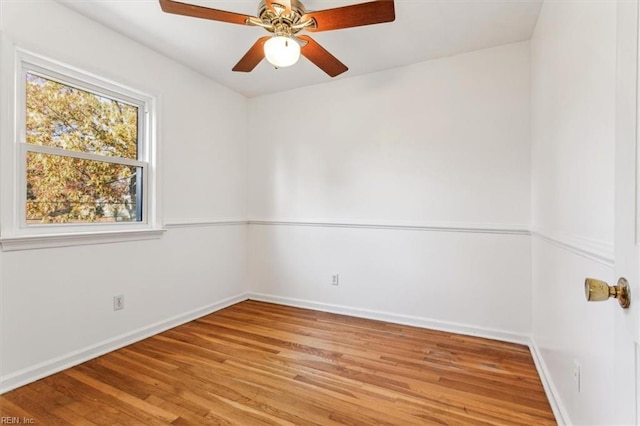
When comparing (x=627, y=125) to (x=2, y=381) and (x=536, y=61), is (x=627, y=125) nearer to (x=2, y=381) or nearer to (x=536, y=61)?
(x=536, y=61)

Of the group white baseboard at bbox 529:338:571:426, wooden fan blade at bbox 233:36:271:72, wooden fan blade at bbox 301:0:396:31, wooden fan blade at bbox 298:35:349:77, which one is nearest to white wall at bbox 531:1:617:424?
white baseboard at bbox 529:338:571:426

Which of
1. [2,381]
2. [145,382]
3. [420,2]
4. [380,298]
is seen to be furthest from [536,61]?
[2,381]

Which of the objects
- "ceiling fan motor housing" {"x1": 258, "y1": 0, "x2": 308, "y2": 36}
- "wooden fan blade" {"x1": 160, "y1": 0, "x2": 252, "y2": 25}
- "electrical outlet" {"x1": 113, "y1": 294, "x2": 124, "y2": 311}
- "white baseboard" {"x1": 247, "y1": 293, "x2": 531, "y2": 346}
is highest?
"ceiling fan motor housing" {"x1": 258, "y1": 0, "x2": 308, "y2": 36}

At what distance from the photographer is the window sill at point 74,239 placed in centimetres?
189

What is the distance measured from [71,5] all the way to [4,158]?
1.15 metres

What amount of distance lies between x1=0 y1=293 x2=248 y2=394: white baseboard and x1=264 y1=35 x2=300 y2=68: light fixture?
2.42 meters

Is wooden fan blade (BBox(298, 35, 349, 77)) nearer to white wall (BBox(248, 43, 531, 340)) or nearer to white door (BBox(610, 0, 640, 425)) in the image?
white wall (BBox(248, 43, 531, 340))

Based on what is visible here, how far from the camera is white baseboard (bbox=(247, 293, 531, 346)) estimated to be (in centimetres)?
261

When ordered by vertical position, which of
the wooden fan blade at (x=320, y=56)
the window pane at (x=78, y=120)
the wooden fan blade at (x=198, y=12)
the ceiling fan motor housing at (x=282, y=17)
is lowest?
the window pane at (x=78, y=120)

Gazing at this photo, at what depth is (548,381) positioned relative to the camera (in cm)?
185

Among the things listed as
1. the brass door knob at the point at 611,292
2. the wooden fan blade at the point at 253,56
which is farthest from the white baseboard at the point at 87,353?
the brass door knob at the point at 611,292

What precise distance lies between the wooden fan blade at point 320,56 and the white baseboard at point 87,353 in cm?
259

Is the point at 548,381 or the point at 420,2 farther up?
the point at 420,2

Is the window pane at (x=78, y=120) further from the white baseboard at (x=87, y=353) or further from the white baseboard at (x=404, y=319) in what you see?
the white baseboard at (x=404, y=319)
